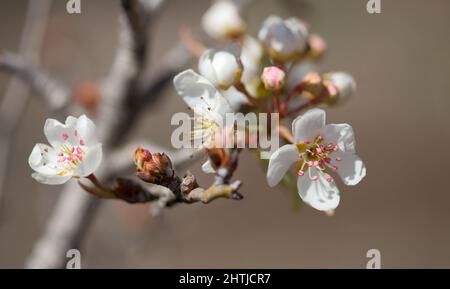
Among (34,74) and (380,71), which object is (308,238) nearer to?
(380,71)

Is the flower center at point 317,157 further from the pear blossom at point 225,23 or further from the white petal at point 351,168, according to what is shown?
the pear blossom at point 225,23

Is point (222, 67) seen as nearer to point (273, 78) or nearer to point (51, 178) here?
point (273, 78)

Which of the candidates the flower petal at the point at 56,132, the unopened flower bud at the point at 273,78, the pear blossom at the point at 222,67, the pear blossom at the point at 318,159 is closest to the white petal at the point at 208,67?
the pear blossom at the point at 222,67

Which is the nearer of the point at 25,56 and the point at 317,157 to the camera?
the point at 317,157

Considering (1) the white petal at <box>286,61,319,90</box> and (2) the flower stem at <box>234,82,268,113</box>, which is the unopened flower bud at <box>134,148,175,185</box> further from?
(1) the white petal at <box>286,61,319,90</box>

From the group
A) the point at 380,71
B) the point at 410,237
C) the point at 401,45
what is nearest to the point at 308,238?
the point at 410,237

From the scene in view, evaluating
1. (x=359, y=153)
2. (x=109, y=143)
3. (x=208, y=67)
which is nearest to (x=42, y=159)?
(x=208, y=67)
